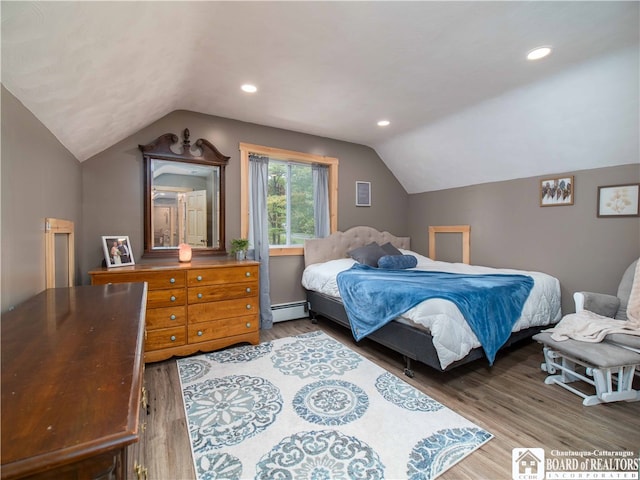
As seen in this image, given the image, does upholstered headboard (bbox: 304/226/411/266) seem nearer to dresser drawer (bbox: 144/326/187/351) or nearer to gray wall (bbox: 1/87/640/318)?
gray wall (bbox: 1/87/640/318)

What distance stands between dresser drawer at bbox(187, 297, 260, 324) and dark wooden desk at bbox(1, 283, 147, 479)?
1.66 metres

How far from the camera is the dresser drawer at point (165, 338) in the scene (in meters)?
2.65

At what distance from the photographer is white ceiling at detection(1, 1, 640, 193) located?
144cm

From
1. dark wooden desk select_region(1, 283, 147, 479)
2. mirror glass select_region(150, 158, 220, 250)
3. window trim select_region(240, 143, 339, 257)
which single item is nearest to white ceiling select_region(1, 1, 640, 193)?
window trim select_region(240, 143, 339, 257)

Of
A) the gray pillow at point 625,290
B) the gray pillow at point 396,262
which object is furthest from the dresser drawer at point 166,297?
the gray pillow at point 625,290

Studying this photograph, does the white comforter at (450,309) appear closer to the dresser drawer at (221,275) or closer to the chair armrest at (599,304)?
the chair armrest at (599,304)

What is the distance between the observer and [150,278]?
2.64 meters

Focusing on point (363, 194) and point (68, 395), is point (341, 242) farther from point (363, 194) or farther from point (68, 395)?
point (68, 395)

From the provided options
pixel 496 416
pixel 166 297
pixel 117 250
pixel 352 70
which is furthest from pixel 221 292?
pixel 496 416

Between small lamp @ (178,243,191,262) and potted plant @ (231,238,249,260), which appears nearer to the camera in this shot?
small lamp @ (178,243,191,262)

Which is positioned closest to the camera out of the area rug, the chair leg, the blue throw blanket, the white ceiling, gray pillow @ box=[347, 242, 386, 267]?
the white ceiling

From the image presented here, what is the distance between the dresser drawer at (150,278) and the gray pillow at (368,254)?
2.17 metres

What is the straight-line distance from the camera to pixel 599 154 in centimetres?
297

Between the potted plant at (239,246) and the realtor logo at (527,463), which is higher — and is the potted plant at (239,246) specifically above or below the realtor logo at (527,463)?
above
